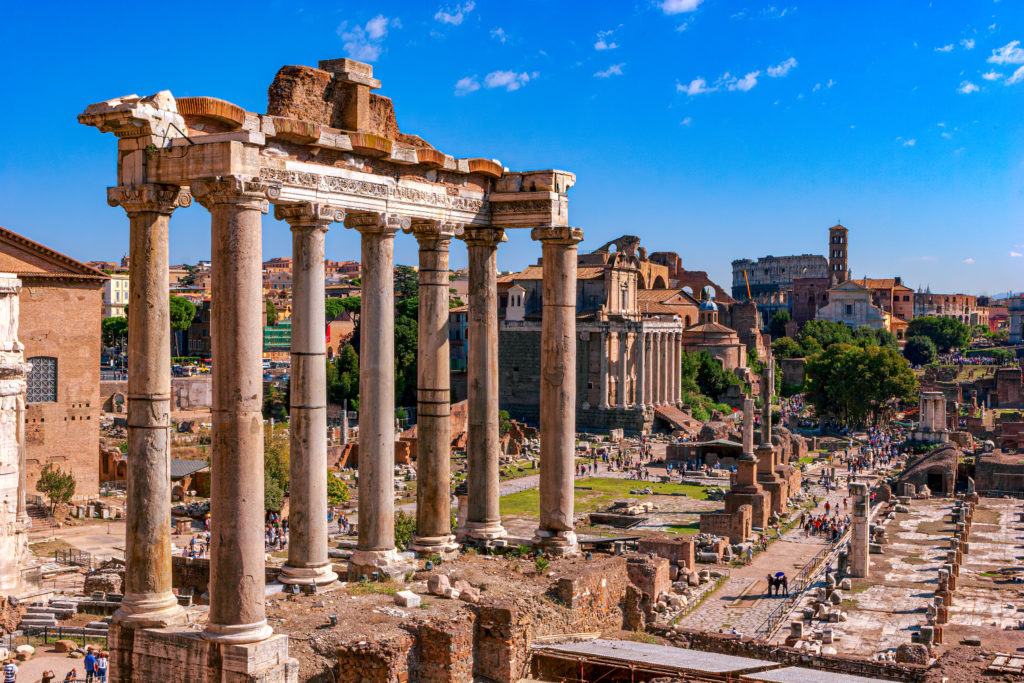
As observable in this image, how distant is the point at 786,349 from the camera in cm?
10688

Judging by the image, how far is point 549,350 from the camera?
583 inches

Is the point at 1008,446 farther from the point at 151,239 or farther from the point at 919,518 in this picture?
the point at 151,239

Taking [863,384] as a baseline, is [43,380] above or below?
above

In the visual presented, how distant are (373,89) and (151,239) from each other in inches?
148

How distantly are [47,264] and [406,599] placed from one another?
27163mm

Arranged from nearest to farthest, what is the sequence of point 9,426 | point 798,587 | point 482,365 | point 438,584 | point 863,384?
point 438,584 < point 482,365 < point 9,426 < point 798,587 < point 863,384

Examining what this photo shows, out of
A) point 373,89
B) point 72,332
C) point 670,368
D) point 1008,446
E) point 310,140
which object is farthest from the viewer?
point 670,368

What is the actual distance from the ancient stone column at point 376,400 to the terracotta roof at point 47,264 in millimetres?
24491

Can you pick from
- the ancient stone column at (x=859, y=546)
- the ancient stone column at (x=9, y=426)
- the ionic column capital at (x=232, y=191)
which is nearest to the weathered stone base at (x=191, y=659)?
the ionic column capital at (x=232, y=191)

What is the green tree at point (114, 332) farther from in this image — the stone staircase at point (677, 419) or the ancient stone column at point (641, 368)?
the stone staircase at point (677, 419)

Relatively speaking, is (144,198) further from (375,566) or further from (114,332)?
(114,332)

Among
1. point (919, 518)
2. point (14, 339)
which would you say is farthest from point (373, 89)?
point (919, 518)

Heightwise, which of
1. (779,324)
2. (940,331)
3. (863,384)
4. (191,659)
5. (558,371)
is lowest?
(191,659)

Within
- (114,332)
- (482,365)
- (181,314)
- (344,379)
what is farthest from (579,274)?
(482,365)
